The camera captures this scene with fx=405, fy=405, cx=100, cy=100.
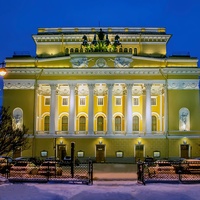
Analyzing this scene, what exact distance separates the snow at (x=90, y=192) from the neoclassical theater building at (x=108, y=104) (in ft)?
123

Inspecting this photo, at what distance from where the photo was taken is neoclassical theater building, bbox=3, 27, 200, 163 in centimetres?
6188

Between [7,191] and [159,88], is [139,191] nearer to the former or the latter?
[7,191]

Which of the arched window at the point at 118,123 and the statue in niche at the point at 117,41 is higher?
the statue in niche at the point at 117,41

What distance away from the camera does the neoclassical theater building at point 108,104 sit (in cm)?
6188

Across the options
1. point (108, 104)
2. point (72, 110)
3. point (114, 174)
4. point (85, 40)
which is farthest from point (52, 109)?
point (114, 174)

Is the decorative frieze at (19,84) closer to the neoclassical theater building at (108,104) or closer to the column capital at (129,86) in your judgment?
the neoclassical theater building at (108,104)

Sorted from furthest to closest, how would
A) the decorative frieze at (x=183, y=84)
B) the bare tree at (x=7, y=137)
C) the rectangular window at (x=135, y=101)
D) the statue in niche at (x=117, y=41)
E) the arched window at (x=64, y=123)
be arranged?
the rectangular window at (x=135, y=101) < the arched window at (x=64, y=123) < the statue in niche at (x=117, y=41) < the decorative frieze at (x=183, y=84) < the bare tree at (x=7, y=137)

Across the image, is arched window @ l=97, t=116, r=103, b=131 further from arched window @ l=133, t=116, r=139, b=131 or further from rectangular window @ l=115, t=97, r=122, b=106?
arched window @ l=133, t=116, r=139, b=131

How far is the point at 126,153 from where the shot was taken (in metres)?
61.5

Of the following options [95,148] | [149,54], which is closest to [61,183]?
[95,148]

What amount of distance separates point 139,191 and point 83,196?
3.34 metres

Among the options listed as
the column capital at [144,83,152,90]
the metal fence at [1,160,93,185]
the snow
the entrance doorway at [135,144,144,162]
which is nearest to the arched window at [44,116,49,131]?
the entrance doorway at [135,144,144,162]

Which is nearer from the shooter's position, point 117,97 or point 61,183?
point 61,183

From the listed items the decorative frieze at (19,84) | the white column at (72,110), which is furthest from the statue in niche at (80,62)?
the decorative frieze at (19,84)
